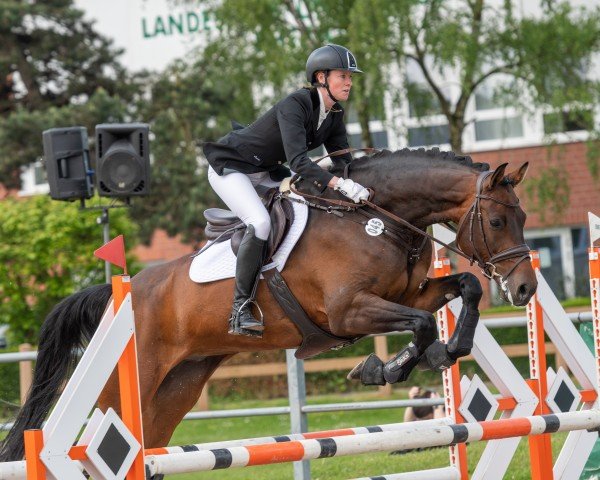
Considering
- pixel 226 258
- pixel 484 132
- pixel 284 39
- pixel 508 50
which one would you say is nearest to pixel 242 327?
pixel 226 258

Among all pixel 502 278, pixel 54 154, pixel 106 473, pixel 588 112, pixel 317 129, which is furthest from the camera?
pixel 588 112

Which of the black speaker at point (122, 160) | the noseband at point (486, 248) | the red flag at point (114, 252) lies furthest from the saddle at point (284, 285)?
the black speaker at point (122, 160)

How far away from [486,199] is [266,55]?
1133cm

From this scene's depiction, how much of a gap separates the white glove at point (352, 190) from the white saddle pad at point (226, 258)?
28 centimetres

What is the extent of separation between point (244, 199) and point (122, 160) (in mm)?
4935

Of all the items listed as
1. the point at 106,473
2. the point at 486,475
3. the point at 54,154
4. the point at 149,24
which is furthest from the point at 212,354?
the point at 149,24

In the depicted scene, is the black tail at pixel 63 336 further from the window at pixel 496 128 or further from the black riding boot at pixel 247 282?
the window at pixel 496 128

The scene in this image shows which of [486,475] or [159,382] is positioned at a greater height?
[159,382]

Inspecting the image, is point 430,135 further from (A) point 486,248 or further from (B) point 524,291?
(B) point 524,291

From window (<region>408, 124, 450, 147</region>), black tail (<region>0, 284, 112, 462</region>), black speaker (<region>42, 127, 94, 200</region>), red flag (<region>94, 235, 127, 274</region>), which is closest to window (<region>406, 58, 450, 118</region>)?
window (<region>408, 124, 450, 147</region>)

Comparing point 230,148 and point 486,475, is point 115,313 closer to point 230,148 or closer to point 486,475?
point 230,148

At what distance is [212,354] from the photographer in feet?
18.7

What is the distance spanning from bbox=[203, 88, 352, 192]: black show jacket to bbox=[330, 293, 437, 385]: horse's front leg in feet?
2.15

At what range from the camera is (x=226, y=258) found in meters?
5.46
